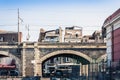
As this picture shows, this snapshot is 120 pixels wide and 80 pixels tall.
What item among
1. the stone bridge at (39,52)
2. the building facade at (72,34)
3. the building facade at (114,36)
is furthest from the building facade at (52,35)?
the building facade at (114,36)

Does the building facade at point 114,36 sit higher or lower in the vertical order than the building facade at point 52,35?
lower

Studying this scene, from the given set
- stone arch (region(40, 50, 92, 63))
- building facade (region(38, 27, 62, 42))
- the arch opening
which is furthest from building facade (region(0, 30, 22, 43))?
stone arch (region(40, 50, 92, 63))

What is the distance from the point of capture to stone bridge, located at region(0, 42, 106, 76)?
68688 mm

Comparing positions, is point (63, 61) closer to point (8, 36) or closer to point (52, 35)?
point (52, 35)

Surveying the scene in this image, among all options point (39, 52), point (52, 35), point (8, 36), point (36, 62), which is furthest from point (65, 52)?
point (8, 36)

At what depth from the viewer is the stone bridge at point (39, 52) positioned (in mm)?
68688

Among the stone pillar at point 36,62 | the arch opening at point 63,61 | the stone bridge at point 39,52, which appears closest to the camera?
the stone bridge at point 39,52

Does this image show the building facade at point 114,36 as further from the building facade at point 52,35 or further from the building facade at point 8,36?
the building facade at point 8,36

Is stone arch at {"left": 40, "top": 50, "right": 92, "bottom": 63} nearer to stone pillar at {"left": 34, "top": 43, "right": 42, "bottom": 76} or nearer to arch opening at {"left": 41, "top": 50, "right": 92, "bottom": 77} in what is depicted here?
arch opening at {"left": 41, "top": 50, "right": 92, "bottom": 77}

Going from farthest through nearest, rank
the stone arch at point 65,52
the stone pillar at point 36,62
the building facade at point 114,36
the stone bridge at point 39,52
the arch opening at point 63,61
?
the arch opening at point 63,61 → the stone arch at point 65,52 → the stone pillar at point 36,62 → the stone bridge at point 39,52 → the building facade at point 114,36

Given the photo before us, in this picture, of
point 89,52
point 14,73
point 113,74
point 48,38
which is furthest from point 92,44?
point 113,74

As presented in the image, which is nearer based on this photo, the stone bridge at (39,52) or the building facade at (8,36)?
the stone bridge at (39,52)

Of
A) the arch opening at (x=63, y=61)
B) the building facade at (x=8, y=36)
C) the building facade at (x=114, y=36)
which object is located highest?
the building facade at (x=8, y=36)

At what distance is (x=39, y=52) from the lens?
6950 centimetres
